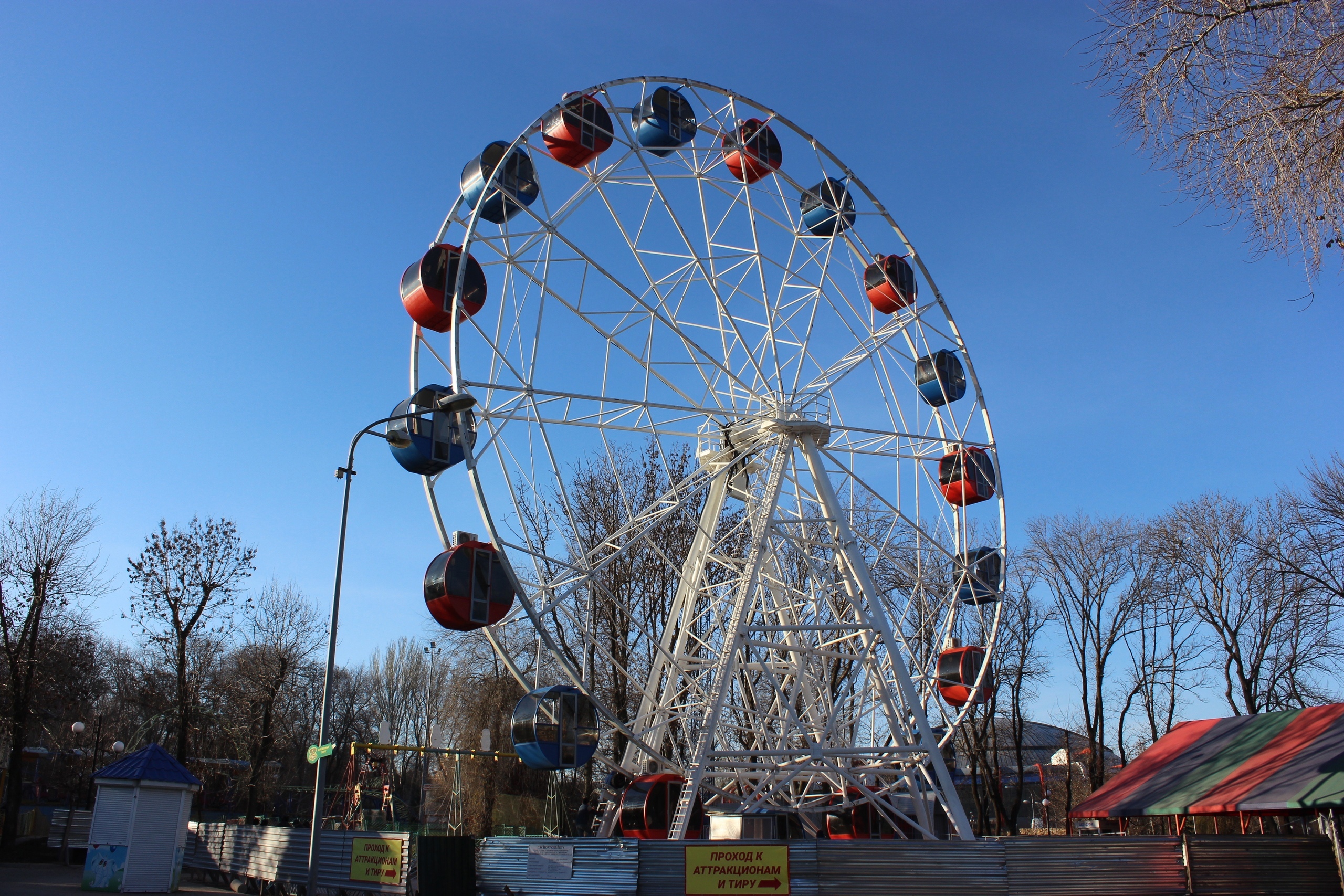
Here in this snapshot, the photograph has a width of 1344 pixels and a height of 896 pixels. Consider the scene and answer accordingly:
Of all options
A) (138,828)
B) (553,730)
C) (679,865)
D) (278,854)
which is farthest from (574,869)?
(138,828)

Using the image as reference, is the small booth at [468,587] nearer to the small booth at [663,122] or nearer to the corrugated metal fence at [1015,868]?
the corrugated metal fence at [1015,868]

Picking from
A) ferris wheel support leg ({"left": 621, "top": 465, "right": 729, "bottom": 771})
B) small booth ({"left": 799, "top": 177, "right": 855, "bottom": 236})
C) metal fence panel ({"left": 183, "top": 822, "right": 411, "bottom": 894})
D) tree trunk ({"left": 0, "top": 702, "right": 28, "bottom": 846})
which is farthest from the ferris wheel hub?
tree trunk ({"left": 0, "top": 702, "right": 28, "bottom": 846})

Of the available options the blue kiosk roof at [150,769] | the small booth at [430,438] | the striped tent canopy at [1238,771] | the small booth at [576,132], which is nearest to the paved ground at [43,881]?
the blue kiosk roof at [150,769]

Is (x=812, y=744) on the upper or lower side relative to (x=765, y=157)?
lower

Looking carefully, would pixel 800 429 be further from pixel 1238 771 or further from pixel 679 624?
pixel 1238 771

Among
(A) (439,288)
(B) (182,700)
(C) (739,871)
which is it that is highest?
(A) (439,288)

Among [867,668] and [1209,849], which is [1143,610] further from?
[1209,849]

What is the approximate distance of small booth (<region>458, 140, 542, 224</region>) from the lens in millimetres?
17406

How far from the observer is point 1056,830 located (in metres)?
50.2

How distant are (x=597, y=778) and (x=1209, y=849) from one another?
21.9 meters

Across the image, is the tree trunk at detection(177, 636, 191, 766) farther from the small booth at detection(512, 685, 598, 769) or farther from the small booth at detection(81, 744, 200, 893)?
the small booth at detection(512, 685, 598, 769)

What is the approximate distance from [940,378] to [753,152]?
693 centimetres

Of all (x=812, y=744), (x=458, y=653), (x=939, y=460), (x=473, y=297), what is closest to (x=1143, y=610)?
(x=939, y=460)

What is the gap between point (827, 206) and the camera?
73.4 feet
